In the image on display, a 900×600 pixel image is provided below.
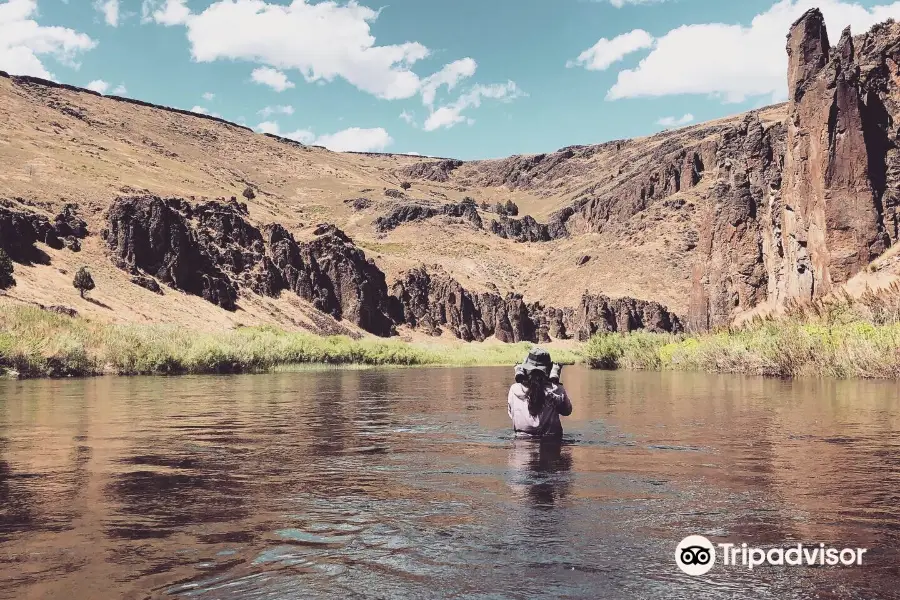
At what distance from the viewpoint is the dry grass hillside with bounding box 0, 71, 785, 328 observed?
7425 centimetres

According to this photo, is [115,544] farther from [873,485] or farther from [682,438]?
[682,438]

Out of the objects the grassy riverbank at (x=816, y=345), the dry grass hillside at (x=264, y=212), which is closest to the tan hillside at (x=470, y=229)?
the dry grass hillside at (x=264, y=212)

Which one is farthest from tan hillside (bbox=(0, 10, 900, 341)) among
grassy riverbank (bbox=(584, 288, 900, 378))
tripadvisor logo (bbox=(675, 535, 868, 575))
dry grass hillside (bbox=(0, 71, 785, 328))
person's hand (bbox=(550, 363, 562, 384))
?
tripadvisor logo (bbox=(675, 535, 868, 575))

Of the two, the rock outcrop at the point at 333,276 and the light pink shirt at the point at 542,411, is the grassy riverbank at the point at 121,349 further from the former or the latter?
the rock outcrop at the point at 333,276

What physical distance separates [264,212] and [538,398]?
109671 mm

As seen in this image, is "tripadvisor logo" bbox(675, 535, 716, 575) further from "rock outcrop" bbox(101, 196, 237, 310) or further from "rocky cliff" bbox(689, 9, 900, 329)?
"rock outcrop" bbox(101, 196, 237, 310)

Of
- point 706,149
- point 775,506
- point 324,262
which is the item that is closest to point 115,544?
point 775,506

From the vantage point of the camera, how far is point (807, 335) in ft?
107

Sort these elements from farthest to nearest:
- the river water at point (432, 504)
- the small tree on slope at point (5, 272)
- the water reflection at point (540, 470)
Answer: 1. the small tree on slope at point (5, 272)
2. the water reflection at point (540, 470)
3. the river water at point (432, 504)

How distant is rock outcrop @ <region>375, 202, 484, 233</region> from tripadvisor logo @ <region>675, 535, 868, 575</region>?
150m

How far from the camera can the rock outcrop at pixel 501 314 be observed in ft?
348

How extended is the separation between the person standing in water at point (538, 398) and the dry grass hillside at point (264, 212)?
176 ft

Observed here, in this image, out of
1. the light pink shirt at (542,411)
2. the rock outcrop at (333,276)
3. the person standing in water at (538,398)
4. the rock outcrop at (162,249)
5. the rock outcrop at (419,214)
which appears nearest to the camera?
the person standing in water at (538,398)

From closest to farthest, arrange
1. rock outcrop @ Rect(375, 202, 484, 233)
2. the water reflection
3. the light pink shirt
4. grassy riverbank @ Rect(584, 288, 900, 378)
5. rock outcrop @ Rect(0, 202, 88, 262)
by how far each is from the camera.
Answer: the water reflection, the light pink shirt, grassy riverbank @ Rect(584, 288, 900, 378), rock outcrop @ Rect(0, 202, 88, 262), rock outcrop @ Rect(375, 202, 484, 233)
